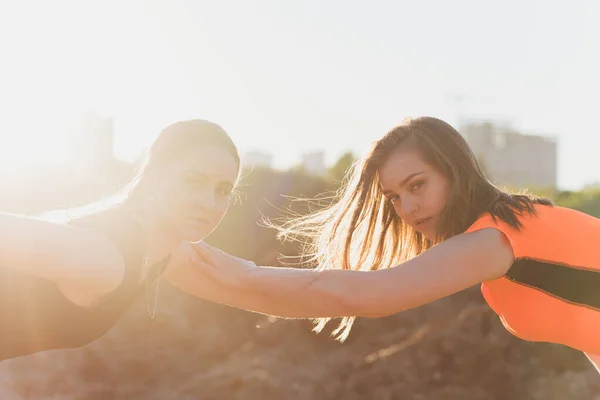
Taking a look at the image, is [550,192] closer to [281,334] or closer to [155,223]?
[281,334]

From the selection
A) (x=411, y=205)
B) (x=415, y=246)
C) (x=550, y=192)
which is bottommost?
(x=550, y=192)

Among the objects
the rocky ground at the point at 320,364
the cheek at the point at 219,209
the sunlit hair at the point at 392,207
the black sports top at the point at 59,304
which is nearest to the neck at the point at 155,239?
the black sports top at the point at 59,304

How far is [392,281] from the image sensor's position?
10.5 feet

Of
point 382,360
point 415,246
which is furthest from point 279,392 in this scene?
point 415,246

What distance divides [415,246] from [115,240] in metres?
1.73

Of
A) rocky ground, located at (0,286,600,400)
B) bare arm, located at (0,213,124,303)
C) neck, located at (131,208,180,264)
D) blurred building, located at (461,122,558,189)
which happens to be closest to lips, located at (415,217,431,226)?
neck, located at (131,208,180,264)

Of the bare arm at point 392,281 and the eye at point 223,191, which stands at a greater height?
the eye at point 223,191

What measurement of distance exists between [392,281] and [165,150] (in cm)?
115

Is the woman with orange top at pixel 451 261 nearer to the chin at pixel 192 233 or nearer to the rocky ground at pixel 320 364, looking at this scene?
the chin at pixel 192 233

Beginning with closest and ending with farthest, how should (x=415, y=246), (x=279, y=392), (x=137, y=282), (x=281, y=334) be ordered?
1. (x=137, y=282)
2. (x=415, y=246)
3. (x=279, y=392)
4. (x=281, y=334)

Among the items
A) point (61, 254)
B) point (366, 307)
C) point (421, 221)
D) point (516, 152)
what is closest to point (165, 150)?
point (61, 254)

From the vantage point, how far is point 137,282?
3104 millimetres

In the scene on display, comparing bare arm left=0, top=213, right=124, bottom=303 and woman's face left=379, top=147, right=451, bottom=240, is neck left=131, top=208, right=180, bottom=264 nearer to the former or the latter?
bare arm left=0, top=213, right=124, bottom=303

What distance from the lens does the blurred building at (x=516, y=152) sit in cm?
7062
